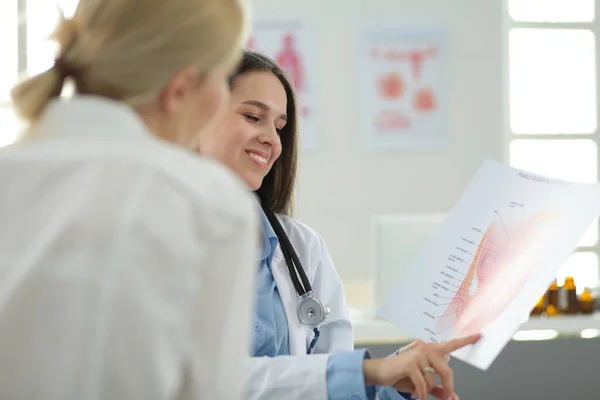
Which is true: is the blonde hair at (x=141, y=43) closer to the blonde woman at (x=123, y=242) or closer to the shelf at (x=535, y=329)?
the blonde woman at (x=123, y=242)

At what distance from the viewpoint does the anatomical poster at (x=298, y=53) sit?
17.6ft

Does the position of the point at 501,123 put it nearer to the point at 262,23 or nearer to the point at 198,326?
the point at 262,23

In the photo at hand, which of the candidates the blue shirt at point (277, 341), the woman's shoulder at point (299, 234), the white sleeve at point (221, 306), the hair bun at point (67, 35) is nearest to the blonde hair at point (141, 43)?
the hair bun at point (67, 35)

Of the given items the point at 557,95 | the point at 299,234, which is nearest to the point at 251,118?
the point at 299,234

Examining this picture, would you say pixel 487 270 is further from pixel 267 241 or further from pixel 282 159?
pixel 282 159

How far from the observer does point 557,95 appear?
583 cm

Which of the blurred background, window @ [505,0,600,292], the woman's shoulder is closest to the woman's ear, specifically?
the woman's shoulder

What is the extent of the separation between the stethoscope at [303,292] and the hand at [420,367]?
249 millimetres

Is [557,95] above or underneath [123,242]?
above

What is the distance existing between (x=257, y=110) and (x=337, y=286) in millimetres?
394

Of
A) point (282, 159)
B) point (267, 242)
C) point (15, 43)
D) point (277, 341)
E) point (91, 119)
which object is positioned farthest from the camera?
point (15, 43)

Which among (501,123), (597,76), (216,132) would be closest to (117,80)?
(216,132)

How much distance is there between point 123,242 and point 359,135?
15.8ft

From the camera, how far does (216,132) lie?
175 cm
